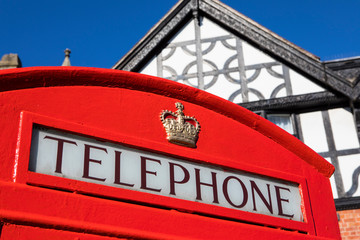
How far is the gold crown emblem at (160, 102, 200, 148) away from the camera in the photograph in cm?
327

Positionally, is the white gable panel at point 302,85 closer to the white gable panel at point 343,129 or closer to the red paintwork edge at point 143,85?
the white gable panel at point 343,129

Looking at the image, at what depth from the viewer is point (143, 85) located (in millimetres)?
3354

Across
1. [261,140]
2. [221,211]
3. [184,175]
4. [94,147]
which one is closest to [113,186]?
[94,147]

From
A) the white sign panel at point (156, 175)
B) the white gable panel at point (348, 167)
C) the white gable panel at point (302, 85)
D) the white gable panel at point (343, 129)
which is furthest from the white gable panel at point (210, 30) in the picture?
the white sign panel at point (156, 175)

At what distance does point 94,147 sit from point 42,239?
624 mm

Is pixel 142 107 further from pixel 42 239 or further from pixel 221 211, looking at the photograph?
pixel 42 239

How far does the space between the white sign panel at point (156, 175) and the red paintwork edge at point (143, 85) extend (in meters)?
0.31

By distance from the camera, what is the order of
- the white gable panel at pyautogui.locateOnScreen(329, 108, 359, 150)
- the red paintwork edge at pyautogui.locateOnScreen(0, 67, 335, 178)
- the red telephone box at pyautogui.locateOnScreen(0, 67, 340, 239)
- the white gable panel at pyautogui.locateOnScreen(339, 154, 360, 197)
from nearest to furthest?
the red telephone box at pyautogui.locateOnScreen(0, 67, 340, 239) < the red paintwork edge at pyautogui.locateOnScreen(0, 67, 335, 178) < the white gable panel at pyautogui.locateOnScreen(339, 154, 360, 197) < the white gable panel at pyautogui.locateOnScreen(329, 108, 359, 150)

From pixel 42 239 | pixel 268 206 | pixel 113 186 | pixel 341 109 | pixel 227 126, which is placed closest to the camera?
pixel 42 239

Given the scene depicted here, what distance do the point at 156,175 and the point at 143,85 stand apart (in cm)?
65

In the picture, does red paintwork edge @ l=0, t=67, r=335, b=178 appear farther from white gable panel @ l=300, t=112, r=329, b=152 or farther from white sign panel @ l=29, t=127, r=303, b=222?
white gable panel @ l=300, t=112, r=329, b=152

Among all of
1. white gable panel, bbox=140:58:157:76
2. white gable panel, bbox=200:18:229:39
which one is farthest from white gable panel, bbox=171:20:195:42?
white gable panel, bbox=140:58:157:76

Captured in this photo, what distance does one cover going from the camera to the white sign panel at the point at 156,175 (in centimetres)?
273

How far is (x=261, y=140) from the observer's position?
3.82m
